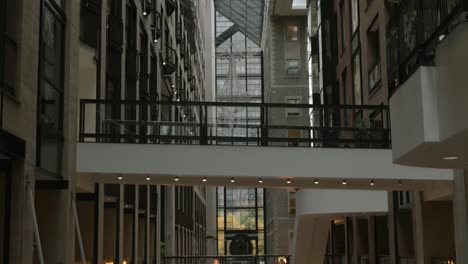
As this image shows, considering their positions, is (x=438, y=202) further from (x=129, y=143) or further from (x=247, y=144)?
(x=129, y=143)

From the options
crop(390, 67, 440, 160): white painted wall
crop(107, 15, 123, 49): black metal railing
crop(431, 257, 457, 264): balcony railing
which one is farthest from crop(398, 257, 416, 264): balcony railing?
crop(390, 67, 440, 160): white painted wall

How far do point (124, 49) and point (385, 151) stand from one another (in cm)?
1059

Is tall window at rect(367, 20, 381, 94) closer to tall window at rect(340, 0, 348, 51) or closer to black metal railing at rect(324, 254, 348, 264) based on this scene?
tall window at rect(340, 0, 348, 51)

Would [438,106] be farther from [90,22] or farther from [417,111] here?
[90,22]

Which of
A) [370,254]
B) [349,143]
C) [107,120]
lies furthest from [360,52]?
[107,120]

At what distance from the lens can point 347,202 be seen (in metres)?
25.1

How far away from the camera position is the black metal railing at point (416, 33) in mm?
9117

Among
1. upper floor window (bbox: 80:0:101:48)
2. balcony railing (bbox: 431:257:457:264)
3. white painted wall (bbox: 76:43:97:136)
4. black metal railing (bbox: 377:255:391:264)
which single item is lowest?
black metal railing (bbox: 377:255:391:264)

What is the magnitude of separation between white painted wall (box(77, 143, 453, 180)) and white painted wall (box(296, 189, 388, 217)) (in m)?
6.90

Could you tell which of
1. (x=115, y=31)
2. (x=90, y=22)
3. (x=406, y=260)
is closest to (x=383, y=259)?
(x=406, y=260)

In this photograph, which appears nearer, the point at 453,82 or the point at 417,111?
the point at 453,82

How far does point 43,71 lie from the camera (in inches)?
538

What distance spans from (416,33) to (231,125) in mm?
8977

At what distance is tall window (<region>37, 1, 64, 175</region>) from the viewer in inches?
531
